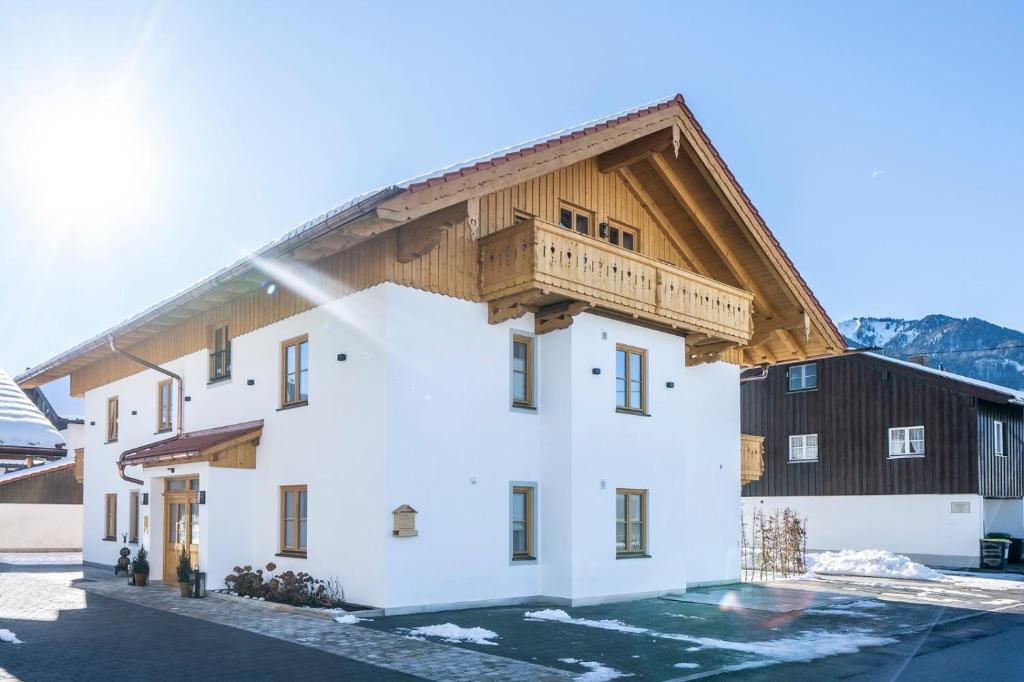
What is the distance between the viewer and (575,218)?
18516mm

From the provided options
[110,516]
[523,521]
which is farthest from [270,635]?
[110,516]

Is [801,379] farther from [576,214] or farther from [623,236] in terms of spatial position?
[576,214]

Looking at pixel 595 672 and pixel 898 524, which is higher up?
pixel 595 672

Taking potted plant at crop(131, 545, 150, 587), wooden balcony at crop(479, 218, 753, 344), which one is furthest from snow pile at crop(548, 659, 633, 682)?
potted plant at crop(131, 545, 150, 587)

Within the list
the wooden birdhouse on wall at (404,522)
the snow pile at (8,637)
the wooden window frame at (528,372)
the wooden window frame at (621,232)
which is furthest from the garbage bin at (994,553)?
the snow pile at (8,637)

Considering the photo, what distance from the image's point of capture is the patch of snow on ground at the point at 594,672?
9.95 meters

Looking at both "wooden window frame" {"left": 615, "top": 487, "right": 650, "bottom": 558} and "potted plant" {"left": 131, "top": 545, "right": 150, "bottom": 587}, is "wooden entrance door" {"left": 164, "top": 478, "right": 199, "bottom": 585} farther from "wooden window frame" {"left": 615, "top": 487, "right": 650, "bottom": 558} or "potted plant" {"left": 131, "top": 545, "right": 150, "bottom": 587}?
"wooden window frame" {"left": 615, "top": 487, "right": 650, "bottom": 558}

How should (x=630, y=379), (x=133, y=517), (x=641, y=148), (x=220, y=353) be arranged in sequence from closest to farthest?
(x=630, y=379) → (x=641, y=148) → (x=220, y=353) → (x=133, y=517)

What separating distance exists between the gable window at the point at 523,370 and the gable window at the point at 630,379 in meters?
1.78

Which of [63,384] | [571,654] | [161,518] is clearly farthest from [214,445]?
[63,384]

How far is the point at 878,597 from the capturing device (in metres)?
18.9

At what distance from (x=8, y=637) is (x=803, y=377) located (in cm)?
2595

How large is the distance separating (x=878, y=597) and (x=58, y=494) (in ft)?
88.7

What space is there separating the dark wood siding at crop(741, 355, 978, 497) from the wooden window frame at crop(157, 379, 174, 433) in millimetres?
19984
